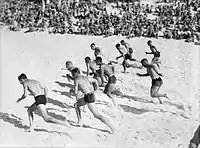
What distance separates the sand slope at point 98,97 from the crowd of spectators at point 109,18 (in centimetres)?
62

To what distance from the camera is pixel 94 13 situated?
16.4 metres

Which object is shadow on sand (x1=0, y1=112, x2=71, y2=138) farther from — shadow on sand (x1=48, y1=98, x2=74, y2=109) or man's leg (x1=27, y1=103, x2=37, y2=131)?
shadow on sand (x1=48, y1=98, x2=74, y2=109)

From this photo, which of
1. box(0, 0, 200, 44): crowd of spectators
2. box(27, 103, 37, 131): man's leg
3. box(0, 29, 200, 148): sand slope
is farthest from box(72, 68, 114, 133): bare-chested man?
box(0, 0, 200, 44): crowd of spectators

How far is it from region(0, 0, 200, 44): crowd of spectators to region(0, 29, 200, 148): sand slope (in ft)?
2.03

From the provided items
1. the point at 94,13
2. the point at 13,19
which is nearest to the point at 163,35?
the point at 94,13

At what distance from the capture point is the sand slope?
770cm

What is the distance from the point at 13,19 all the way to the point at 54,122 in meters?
9.03

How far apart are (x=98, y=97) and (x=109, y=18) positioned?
21.8 ft

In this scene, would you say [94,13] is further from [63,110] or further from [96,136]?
[96,136]

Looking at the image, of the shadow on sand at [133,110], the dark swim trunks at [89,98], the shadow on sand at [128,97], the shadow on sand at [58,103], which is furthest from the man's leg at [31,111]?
the shadow on sand at [128,97]

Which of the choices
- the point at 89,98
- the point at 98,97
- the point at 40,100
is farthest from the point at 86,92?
the point at 98,97

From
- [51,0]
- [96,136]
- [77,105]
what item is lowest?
[96,136]

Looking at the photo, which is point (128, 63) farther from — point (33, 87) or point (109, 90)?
point (33, 87)

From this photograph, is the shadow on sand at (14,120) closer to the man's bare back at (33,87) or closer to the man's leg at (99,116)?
the man's bare back at (33,87)
